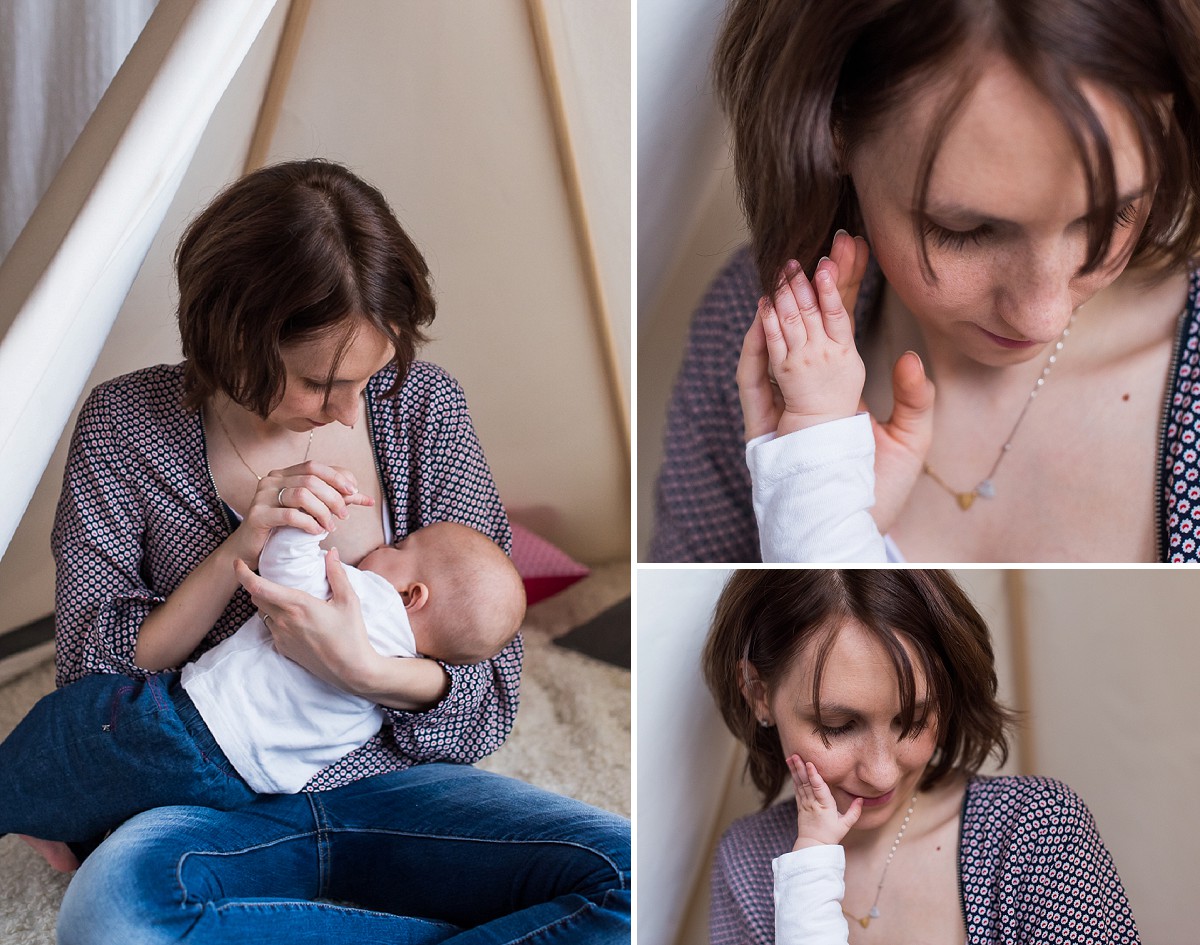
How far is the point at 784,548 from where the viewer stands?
731 millimetres

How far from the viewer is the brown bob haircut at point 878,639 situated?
0.76 metres

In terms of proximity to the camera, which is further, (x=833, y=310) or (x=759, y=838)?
(x=759, y=838)

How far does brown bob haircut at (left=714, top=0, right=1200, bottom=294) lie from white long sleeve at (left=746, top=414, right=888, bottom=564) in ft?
0.38

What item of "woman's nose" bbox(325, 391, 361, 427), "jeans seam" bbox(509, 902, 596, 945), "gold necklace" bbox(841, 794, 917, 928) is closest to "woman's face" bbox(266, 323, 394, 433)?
"woman's nose" bbox(325, 391, 361, 427)

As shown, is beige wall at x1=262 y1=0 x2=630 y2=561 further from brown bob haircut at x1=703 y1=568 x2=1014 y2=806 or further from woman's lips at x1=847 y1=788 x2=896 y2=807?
woman's lips at x1=847 y1=788 x2=896 y2=807

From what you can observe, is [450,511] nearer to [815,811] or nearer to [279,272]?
[279,272]

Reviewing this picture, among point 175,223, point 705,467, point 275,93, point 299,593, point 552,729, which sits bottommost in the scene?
point 552,729

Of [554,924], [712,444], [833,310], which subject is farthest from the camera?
[554,924]

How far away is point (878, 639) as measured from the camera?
2.51 feet

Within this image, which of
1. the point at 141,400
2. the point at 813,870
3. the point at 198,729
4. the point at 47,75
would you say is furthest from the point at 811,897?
the point at 47,75

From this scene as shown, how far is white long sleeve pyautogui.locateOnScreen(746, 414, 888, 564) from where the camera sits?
0.71 meters

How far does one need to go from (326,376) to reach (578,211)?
0.47 meters

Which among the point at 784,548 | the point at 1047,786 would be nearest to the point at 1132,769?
the point at 1047,786

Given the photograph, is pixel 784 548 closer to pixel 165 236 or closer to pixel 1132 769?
pixel 1132 769
